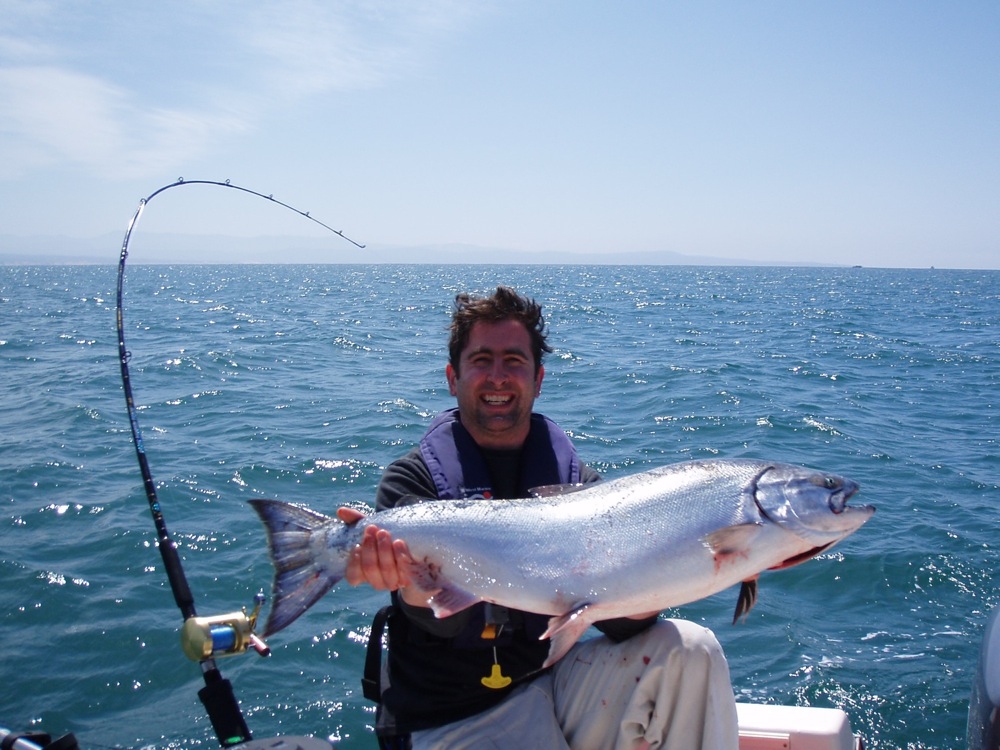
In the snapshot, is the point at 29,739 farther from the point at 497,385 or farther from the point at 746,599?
the point at 746,599

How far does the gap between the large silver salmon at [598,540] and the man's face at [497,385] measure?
734 mm

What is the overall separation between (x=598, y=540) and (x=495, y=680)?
92 cm

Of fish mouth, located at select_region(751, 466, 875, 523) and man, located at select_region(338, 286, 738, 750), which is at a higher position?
fish mouth, located at select_region(751, 466, 875, 523)

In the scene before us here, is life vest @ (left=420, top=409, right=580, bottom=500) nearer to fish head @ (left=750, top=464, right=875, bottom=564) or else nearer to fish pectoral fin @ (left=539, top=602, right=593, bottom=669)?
fish pectoral fin @ (left=539, top=602, right=593, bottom=669)

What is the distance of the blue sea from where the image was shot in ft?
21.1

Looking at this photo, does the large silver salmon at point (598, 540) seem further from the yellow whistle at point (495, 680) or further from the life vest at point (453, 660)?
the yellow whistle at point (495, 680)

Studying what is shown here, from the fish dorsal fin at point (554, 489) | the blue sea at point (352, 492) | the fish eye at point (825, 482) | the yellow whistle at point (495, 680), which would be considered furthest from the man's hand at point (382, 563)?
the blue sea at point (352, 492)

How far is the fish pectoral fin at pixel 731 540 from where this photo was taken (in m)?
3.28

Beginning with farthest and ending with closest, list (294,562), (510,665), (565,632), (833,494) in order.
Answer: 1. (510,665)
2. (294,562)
3. (833,494)
4. (565,632)

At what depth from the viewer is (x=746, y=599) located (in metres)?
3.50

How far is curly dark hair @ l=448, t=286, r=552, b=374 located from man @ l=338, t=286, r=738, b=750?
325 mm

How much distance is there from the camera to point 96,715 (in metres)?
6.07

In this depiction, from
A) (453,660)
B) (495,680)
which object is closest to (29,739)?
(453,660)

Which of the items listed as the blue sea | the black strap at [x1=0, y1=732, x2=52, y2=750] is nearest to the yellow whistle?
the black strap at [x1=0, y1=732, x2=52, y2=750]
